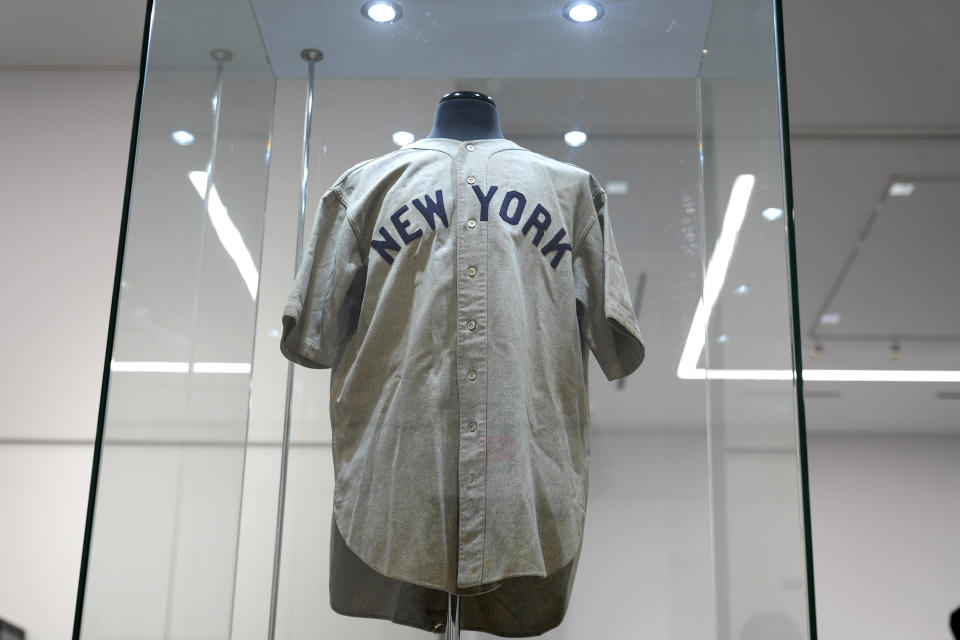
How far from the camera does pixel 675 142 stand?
2570mm

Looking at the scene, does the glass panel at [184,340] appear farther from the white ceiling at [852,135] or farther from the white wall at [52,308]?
the white wall at [52,308]

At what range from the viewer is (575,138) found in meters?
2.58

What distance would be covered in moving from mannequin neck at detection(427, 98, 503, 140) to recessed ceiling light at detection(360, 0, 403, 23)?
455mm

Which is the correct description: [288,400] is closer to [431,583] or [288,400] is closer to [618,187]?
[431,583]

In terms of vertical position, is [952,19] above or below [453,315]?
above

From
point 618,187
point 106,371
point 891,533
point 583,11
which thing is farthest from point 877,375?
point 106,371

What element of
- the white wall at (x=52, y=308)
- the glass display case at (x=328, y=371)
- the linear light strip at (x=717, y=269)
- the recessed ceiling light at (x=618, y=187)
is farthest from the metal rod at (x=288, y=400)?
the white wall at (x=52, y=308)

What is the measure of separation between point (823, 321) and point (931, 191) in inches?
30.6

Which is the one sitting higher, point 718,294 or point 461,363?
point 718,294

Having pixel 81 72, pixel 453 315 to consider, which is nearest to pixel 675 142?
pixel 453 315

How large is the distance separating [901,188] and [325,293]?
3039 mm

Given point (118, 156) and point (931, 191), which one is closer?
point (118, 156)

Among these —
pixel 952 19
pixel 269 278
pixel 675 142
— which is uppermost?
pixel 952 19

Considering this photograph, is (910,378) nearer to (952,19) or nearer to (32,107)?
(952,19)
